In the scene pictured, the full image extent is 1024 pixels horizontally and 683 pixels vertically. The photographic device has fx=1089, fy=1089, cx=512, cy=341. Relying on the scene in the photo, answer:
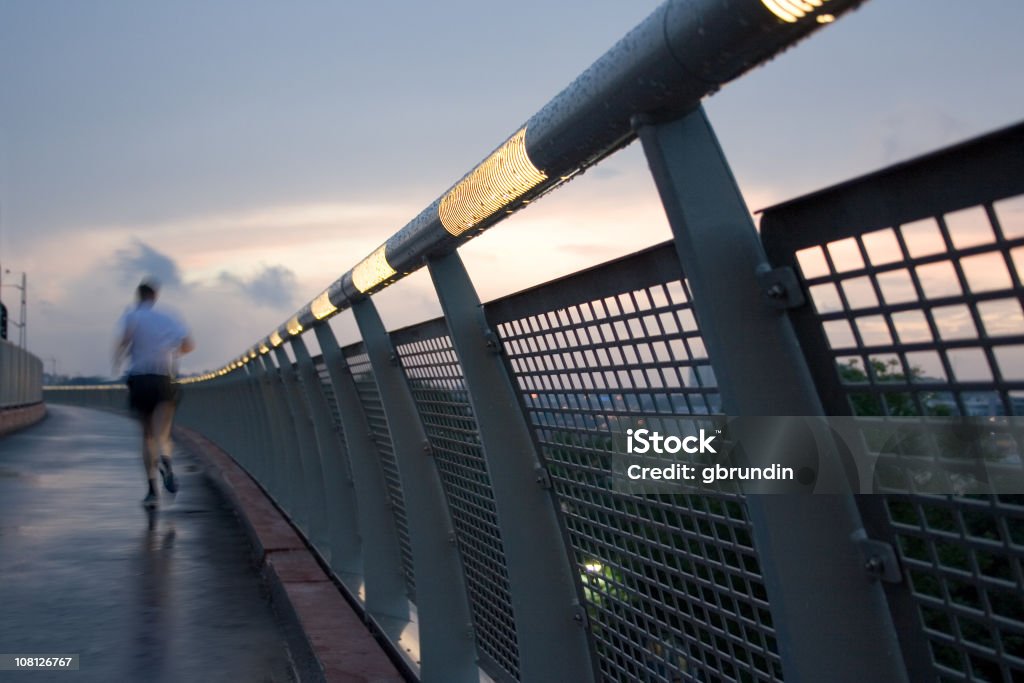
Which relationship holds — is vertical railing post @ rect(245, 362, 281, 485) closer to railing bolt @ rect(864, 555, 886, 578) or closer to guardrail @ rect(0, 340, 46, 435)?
railing bolt @ rect(864, 555, 886, 578)

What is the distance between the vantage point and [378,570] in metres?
5.96

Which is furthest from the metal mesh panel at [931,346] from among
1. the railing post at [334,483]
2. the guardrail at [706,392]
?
the railing post at [334,483]

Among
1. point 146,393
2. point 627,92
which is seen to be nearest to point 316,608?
point 627,92

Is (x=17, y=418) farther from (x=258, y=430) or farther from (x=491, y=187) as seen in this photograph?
(x=491, y=187)

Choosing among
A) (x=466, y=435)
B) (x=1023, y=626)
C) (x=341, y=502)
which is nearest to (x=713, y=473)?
(x=1023, y=626)

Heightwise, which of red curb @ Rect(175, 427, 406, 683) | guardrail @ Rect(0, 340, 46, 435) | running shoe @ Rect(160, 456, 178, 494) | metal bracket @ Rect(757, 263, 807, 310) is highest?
guardrail @ Rect(0, 340, 46, 435)

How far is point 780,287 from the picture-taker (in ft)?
5.91

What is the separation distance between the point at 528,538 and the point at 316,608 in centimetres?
280

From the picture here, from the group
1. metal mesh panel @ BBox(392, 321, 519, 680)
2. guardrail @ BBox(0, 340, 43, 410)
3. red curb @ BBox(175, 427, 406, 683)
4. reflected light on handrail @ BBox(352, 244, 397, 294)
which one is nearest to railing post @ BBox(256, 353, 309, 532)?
red curb @ BBox(175, 427, 406, 683)

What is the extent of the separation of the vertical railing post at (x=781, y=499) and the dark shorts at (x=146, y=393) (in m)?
8.56

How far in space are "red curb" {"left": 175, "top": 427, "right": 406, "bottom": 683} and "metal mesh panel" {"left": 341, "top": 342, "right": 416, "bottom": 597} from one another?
16.3 inches

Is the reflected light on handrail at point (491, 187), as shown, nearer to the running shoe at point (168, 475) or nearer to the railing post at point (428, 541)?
the railing post at point (428, 541)

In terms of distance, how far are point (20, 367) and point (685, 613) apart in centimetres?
3716

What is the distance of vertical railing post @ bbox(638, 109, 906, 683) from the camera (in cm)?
180
